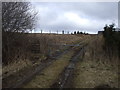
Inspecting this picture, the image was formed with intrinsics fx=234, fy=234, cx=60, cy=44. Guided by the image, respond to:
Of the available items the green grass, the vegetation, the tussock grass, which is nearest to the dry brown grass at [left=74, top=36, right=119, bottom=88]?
the green grass

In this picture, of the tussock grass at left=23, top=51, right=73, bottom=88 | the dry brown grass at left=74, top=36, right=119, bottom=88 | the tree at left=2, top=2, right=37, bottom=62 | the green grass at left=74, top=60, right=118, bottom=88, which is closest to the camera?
the tussock grass at left=23, top=51, right=73, bottom=88

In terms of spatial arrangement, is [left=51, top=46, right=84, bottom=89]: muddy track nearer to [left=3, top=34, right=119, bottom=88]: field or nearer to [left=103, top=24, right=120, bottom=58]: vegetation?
[left=3, top=34, right=119, bottom=88]: field

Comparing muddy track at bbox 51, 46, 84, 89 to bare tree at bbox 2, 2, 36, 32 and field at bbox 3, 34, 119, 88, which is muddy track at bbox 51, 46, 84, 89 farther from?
bare tree at bbox 2, 2, 36, 32

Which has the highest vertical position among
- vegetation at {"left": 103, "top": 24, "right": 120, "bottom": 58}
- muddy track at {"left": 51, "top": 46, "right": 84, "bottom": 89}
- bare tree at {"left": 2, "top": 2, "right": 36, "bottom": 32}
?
bare tree at {"left": 2, "top": 2, "right": 36, "bottom": 32}

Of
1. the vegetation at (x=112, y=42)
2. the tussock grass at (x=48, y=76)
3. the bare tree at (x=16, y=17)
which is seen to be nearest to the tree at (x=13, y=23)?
the bare tree at (x=16, y=17)

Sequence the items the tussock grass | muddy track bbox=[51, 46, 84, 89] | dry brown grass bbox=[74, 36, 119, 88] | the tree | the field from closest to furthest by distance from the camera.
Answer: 1. muddy track bbox=[51, 46, 84, 89]
2. the tussock grass
3. the field
4. dry brown grass bbox=[74, 36, 119, 88]
5. the tree

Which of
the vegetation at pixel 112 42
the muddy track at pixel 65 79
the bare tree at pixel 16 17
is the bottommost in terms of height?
the muddy track at pixel 65 79

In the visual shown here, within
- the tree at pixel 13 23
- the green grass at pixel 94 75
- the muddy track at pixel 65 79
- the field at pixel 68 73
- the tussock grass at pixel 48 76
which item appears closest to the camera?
the muddy track at pixel 65 79

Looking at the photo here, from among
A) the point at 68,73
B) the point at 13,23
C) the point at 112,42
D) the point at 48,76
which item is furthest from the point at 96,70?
the point at 13,23

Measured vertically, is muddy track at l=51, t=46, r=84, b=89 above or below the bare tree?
below

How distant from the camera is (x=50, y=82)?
11.8 metres

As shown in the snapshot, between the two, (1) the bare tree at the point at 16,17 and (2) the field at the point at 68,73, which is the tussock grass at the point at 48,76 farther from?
(1) the bare tree at the point at 16,17

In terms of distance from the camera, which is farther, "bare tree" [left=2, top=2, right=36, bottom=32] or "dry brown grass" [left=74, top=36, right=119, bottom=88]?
"bare tree" [left=2, top=2, right=36, bottom=32]

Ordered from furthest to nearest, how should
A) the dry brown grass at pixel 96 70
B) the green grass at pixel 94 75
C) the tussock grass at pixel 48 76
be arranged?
the dry brown grass at pixel 96 70, the green grass at pixel 94 75, the tussock grass at pixel 48 76
